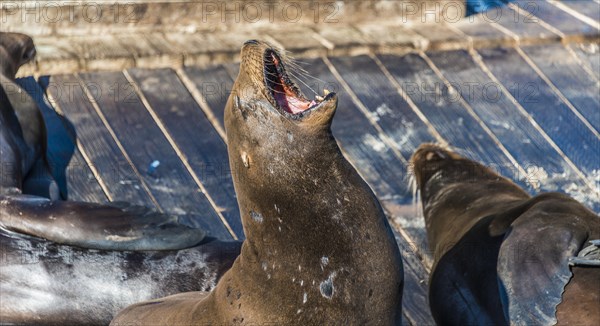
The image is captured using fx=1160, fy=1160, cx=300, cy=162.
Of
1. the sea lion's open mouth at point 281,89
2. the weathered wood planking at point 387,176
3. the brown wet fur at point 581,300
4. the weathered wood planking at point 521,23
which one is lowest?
the weathered wood planking at point 387,176

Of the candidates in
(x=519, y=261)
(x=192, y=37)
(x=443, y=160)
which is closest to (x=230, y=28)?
(x=192, y=37)

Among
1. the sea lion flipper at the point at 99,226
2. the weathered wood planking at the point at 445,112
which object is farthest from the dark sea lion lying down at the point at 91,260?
the weathered wood planking at the point at 445,112

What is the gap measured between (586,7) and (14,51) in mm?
3511

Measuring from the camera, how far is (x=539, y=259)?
4.08 metres

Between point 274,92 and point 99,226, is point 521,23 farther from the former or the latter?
point 274,92

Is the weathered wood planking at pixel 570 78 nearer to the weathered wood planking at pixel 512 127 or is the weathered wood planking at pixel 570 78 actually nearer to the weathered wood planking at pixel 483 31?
the weathered wood planking at pixel 483 31

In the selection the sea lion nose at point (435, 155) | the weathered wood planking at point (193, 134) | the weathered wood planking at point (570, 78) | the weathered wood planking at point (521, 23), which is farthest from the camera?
the weathered wood planking at point (521, 23)

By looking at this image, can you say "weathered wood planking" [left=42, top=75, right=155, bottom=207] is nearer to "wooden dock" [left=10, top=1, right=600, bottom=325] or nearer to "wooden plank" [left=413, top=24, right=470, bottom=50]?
"wooden dock" [left=10, top=1, right=600, bottom=325]

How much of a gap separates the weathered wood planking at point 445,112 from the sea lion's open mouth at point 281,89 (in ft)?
8.36

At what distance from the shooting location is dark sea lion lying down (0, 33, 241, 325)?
446 cm

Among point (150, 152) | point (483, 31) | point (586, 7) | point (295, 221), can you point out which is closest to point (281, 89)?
point (295, 221)

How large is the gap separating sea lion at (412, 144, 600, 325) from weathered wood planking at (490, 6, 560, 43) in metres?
1.86

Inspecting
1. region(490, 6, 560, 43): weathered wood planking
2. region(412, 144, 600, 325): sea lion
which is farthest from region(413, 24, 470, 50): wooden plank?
region(412, 144, 600, 325): sea lion

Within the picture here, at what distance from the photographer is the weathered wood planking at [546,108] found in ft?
19.0
